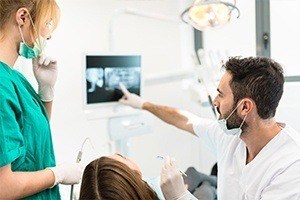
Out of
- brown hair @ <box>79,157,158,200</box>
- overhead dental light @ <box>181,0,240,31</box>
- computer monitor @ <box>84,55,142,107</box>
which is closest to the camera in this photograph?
brown hair @ <box>79,157,158,200</box>

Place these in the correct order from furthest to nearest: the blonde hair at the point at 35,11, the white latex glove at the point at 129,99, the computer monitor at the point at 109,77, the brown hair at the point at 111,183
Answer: the white latex glove at the point at 129,99, the computer monitor at the point at 109,77, the blonde hair at the point at 35,11, the brown hair at the point at 111,183

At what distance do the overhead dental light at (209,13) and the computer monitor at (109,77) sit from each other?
476 mm

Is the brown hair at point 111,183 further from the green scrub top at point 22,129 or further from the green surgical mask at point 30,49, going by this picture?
the green surgical mask at point 30,49

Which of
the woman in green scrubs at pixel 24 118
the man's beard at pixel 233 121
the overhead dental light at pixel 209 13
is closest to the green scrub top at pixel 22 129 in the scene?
the woman in green scrubs at pixel 24 118

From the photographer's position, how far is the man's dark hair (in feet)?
4.74

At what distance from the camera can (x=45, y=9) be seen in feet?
3.87

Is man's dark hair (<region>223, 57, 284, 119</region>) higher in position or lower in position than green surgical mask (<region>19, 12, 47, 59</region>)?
lower

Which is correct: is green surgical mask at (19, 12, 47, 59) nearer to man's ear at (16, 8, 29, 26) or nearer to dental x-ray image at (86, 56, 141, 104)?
man's ear at (16, 8, 29, 26)

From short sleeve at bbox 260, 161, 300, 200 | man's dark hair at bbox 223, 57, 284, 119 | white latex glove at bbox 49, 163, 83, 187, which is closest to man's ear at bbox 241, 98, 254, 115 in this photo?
man's dark hair at bbox 223, 57, 284, 119

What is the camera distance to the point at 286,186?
133 centimetres

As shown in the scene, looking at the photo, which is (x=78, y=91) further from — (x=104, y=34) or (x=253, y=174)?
(x=253, y=174)

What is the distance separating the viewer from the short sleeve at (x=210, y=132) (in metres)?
1.76

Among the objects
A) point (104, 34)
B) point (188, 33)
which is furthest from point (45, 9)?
point (188, 33)

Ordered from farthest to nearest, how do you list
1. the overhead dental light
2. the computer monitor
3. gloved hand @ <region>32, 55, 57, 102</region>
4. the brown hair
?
1. the computer monitor
2. the overhead dental light
3. gloved hand @ <region>32, 55, 57, 102</region>
4. the brown hair
